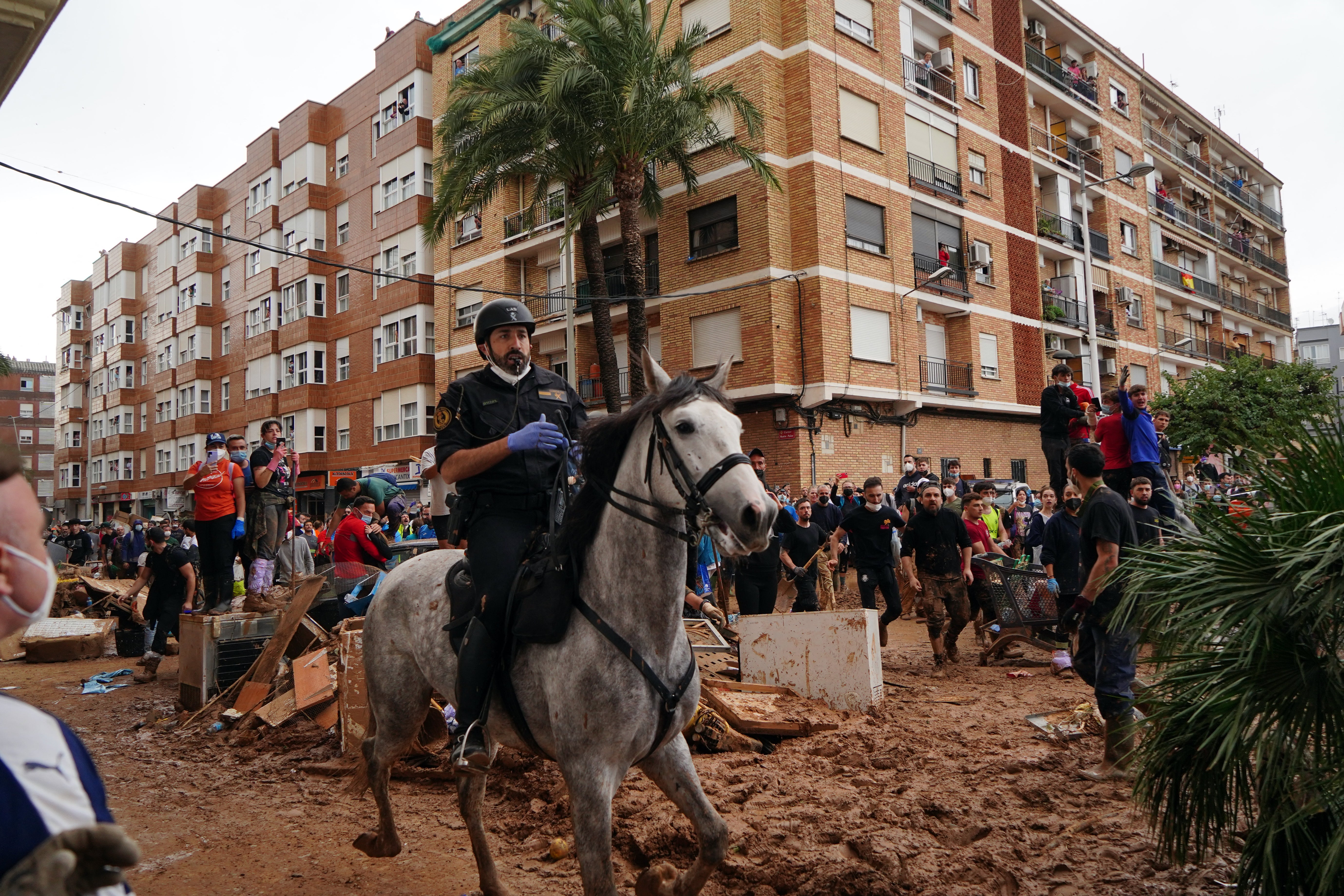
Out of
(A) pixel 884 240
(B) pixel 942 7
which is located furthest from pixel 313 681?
(B) pixel 942 7

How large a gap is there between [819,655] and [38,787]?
7523mm

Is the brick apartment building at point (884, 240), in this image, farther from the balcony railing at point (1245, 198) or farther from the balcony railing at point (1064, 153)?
the balcony railing at point (1245, 198)

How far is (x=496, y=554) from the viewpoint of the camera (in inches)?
163

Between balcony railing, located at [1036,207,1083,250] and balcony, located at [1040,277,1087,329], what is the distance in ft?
5.09

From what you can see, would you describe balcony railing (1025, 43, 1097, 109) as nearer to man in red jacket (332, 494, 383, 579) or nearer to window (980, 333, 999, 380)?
window (980, 333, 999, 380)

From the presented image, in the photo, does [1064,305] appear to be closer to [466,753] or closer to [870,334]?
Answer: [870,334]

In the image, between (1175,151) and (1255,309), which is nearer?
(1175,151)

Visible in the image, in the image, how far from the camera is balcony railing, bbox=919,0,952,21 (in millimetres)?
28797

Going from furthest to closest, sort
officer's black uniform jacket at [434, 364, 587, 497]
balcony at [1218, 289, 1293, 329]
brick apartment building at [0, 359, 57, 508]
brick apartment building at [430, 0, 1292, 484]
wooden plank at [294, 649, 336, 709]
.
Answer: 1. brick apartment building at [0, 359, 57, 508]
2. balcony at [1218, 289, 1293, 329]
3. brick apartment building at [430, 0, 1292, 484]
4. wooden plank at [294, 649, 336, 709]
5. officer's black uniform jacket at [434, 364, 587, 497]

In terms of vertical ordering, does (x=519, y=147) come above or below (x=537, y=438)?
above

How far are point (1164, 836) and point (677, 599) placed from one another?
2073mm

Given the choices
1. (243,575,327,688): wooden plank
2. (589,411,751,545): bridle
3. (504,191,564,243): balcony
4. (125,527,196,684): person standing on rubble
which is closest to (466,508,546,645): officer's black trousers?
(589,411,751,545): bridle

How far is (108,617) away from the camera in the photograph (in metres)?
15.9

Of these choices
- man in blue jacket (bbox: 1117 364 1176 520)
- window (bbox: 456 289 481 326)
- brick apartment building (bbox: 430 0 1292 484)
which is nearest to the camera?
man in blue jacket (bbox: 1117 364 1176 520)
